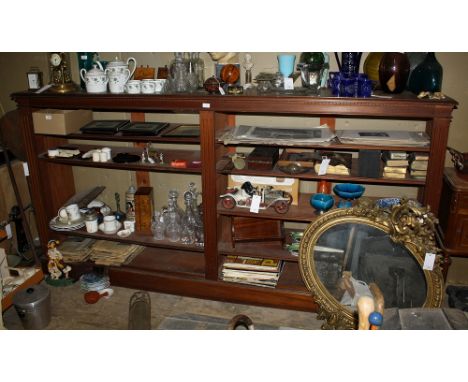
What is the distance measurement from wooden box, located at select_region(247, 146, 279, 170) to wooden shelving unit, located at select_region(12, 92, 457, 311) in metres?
0.05

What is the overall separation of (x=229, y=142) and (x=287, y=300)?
1.17 meters

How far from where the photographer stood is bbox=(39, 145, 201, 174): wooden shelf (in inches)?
117

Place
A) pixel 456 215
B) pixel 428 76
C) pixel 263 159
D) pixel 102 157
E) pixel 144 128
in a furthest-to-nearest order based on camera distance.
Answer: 1. pixel 102 157
2. pixel 144 128
3. pixel 263 159
4. pixel 456 215
5. pixel 428 76

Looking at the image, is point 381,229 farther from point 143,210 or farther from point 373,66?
point 143,210

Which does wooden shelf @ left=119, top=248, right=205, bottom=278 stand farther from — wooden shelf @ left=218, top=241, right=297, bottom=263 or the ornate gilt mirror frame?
the ornate gilt mirror frame

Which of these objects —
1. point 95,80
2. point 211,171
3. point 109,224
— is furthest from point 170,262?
point 95,80

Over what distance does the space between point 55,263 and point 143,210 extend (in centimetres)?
81

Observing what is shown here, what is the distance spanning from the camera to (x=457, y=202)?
2.58m

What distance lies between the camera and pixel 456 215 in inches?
103

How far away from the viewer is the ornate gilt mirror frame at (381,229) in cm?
240

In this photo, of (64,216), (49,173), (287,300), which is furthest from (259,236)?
(49,173)

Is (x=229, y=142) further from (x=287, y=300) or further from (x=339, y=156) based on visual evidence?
(x=287, y=300)

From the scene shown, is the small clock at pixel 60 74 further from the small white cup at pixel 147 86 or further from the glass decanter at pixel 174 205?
the glass decanter at pixel 174 205

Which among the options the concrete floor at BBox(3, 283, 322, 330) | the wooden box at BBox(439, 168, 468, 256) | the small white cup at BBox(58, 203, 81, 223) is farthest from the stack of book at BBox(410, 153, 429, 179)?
the small white cup at BBox(58, 203, 81, 223)
